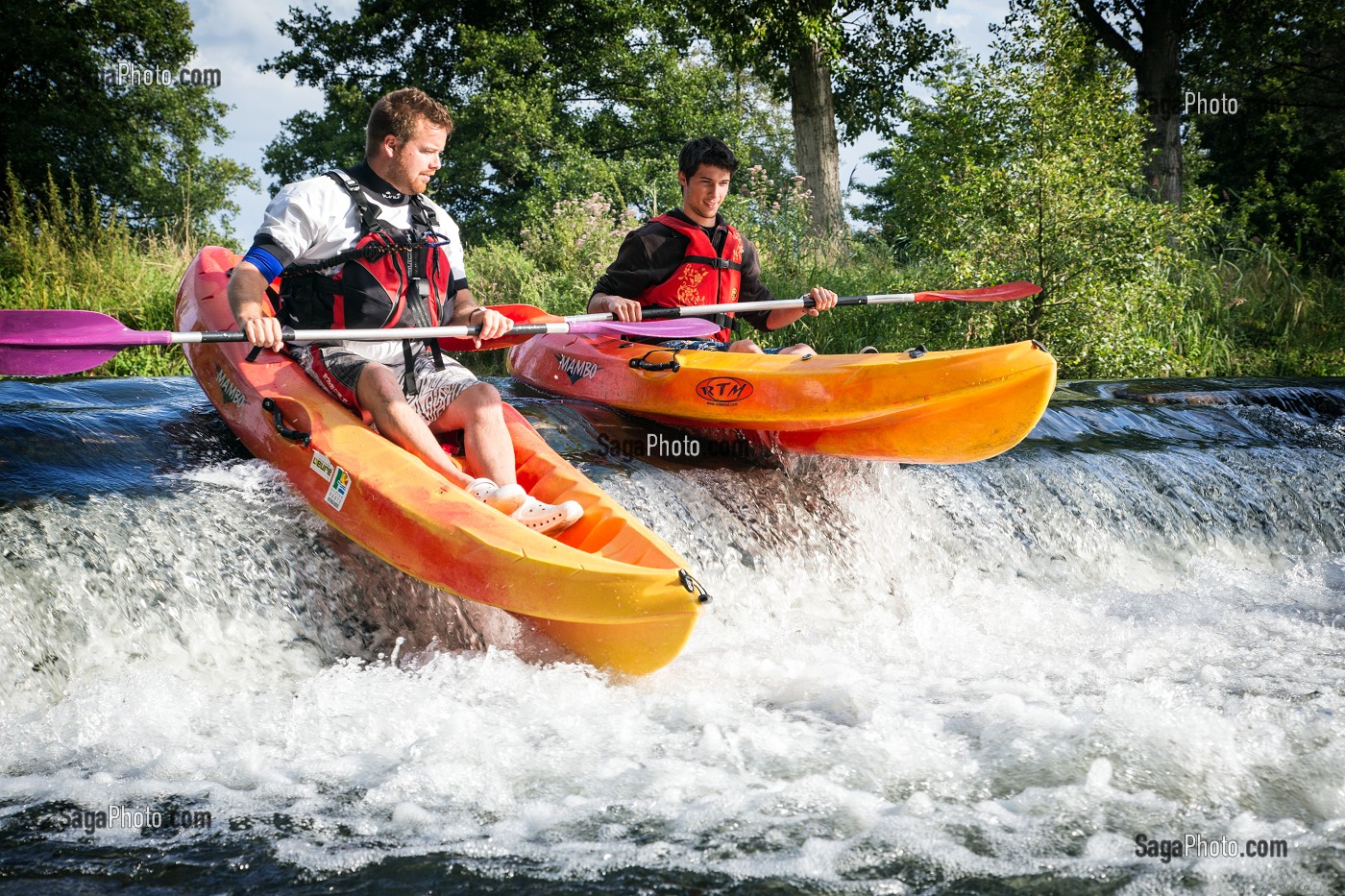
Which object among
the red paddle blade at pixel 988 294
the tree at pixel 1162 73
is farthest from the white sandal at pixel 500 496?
the tree at pixel 1162 73

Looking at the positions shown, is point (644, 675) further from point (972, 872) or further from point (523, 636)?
point (972, 872)

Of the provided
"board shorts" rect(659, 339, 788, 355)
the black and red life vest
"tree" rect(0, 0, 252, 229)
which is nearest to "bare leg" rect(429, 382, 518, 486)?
the black and red life vest

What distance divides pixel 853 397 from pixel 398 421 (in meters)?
1.54

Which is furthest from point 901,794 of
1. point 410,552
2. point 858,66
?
point 858,66

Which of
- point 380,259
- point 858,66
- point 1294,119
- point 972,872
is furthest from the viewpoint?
point 1294,119

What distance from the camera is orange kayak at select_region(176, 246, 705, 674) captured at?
8.73 feet

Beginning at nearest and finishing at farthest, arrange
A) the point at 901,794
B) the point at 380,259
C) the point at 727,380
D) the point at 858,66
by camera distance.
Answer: the point at 901,794 → the point at 380,259 → the point at 727,380 → the point at 858,66

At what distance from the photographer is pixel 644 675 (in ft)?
9.45

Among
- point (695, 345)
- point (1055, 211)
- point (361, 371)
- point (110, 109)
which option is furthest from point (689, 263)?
point (110, 109)

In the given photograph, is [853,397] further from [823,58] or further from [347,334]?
[823,58]

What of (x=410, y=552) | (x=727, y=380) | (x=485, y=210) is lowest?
(x=410, y=552)

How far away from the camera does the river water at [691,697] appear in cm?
202

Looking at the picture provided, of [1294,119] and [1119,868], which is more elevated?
[1294,119]

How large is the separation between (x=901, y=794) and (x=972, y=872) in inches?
12.3
